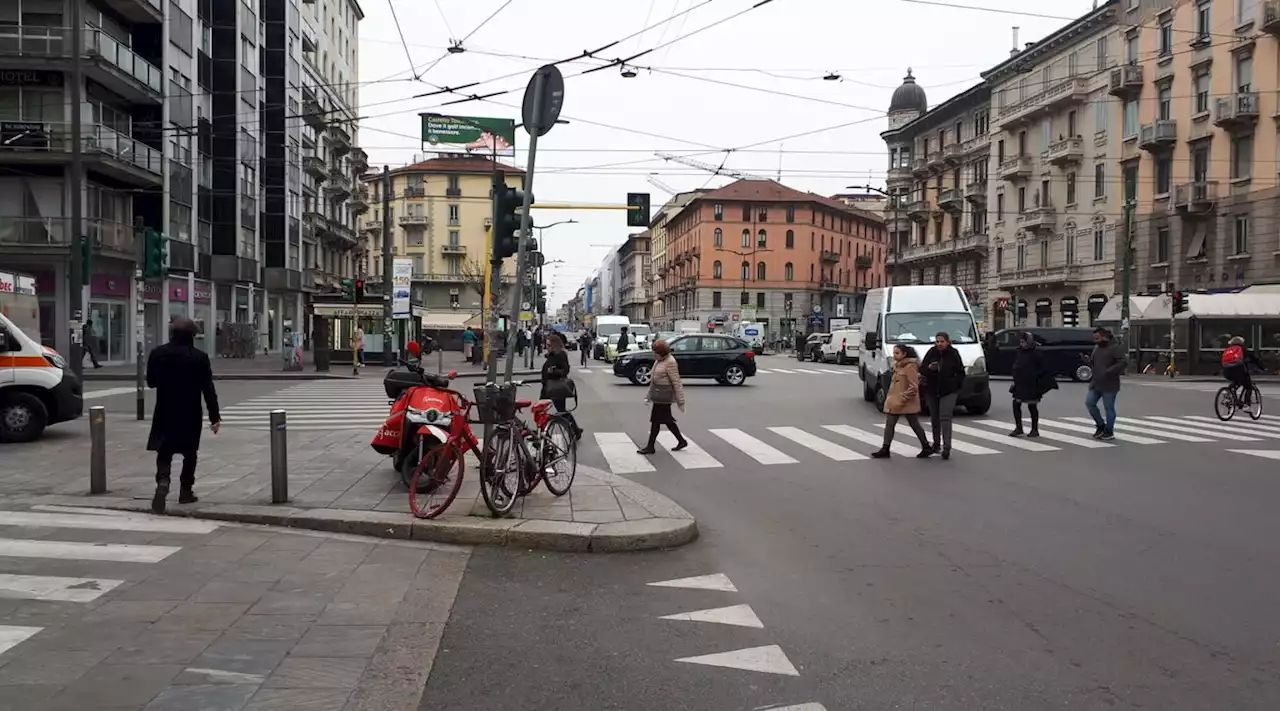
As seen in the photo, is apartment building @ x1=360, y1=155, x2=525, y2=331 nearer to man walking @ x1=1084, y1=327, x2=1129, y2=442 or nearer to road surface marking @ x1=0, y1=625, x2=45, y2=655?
man walking @ x1=1084, y1=327, x2=1129, y2=442

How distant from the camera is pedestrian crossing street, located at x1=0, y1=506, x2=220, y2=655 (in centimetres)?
596

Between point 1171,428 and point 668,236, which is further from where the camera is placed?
point 668,236

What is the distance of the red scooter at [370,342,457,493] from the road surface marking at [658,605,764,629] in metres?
3.42

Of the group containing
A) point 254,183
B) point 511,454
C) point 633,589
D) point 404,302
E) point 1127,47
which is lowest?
point 633,589

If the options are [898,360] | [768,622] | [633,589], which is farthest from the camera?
[898,360]

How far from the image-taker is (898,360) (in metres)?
13.1

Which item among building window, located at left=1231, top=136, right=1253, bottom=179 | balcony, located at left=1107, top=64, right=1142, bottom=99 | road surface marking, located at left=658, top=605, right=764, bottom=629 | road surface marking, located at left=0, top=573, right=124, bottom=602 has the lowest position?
road surface marking, located at left=658, top=605, right=764, bottom=629

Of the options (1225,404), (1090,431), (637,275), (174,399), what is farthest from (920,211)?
(637,275)

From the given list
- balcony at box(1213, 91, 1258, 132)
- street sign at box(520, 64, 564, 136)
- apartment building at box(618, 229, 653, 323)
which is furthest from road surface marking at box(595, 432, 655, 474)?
apartment building at box(618, 229, 653, 323)

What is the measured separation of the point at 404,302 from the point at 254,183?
63.3 ft

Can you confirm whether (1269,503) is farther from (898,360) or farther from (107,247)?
(107,247)

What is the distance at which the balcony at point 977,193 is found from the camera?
197ft

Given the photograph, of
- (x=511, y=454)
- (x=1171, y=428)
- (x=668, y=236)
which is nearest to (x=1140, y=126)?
(x=1171, y=428)

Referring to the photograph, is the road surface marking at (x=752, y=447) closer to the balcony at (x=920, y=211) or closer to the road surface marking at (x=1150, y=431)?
the road surface marking at (x=1150, y=431)
